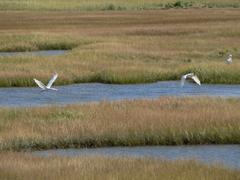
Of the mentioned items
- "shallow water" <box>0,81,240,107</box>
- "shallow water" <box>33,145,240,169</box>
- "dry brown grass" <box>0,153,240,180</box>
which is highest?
"dry brown grass" <box>0,153,240,180</box>

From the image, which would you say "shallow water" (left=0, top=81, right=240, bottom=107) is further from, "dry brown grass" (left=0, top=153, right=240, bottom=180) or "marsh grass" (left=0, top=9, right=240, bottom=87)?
"dry brown grass" (left=0, top=153, right=240, bottom=180)

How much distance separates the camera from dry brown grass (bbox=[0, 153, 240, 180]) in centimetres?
1215

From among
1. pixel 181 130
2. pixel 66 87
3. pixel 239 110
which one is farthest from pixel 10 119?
pixel 66 87

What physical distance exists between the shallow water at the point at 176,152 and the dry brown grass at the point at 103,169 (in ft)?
4.50

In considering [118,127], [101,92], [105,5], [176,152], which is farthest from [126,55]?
[105,5]

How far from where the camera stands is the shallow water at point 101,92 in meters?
25.0

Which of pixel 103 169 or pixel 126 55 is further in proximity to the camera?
pixel 126 55

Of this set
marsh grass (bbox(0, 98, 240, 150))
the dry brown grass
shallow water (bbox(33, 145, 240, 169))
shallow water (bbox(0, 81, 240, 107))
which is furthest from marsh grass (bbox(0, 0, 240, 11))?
the dry brown grass

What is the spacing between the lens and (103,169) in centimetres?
1288

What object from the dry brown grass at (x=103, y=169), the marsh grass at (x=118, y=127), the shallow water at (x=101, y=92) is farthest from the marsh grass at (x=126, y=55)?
the dry brown grass at (x=103, y=169)

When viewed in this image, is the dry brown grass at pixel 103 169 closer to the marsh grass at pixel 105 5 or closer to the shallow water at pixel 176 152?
the shallow water at pixel 176 152

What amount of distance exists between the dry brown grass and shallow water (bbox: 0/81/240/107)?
1040cm

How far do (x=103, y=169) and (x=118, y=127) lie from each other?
4385mm

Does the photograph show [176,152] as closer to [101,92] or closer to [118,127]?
[118,127]
